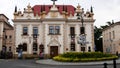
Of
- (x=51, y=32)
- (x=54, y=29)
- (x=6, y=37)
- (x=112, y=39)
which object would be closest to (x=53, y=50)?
A: (x=51, y=32)

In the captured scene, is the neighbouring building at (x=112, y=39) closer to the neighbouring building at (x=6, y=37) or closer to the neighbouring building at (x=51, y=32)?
the neighbouring building at (x=51, y=32)

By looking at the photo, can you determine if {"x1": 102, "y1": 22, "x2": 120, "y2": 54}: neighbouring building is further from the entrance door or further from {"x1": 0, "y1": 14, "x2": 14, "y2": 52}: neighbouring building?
{"x1": 0, "y1": 14, "x2": 14, "y2": 52}: neighbouring building

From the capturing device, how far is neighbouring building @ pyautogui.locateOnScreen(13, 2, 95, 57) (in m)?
56.4

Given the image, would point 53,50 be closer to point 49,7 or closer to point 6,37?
point 49,7

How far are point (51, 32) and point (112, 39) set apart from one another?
58.0 ft

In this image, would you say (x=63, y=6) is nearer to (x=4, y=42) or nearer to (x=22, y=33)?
(x=22, y=33)

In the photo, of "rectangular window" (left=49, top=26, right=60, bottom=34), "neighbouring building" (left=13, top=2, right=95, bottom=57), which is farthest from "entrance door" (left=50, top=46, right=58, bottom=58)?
"rectangular window" (left=49, top=26, right=60, bottom=34)

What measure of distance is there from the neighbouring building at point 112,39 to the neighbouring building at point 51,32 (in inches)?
312

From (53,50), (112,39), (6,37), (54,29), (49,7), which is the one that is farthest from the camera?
(6,37)

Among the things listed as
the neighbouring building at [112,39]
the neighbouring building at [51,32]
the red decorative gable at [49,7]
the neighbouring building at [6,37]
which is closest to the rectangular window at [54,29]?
the neighbouring building at [51,32]

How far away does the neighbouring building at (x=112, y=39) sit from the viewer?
6175 cm

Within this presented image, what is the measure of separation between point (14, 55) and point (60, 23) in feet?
39.2

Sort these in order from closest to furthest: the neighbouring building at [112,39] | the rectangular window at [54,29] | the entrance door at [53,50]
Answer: the entrance door at [53,50] < the rectangular window at [54,29] < the neighbouring building at [112,39]

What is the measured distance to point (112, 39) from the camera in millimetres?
66375
